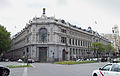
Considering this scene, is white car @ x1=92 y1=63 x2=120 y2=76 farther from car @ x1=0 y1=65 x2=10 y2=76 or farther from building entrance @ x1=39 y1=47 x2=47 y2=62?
building entrance @ x1=39 y1=47 x2=47 y2=62

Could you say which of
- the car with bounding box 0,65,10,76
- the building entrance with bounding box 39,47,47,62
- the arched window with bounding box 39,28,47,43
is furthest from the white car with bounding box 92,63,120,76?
the arched window with bounding box 39,28,47,43

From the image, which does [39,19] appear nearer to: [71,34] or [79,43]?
[71,34]

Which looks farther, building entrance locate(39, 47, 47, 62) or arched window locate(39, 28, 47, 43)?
arched window locate(39, 28, 47, 43)

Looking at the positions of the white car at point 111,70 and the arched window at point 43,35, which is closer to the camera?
the white car at point 111,70

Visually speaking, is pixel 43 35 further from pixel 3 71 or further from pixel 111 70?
pixel 111 70

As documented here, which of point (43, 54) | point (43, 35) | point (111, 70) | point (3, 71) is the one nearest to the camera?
point (111, 70)

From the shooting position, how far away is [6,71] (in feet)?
48.3

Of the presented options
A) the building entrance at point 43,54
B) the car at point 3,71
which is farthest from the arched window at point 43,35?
the car at point 3,71

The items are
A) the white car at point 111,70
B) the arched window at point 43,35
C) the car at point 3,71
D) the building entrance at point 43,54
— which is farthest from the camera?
the arched window at point 43,35

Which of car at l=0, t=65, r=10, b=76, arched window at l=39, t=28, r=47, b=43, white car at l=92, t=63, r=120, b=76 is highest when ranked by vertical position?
arched window at l=39, t=28, r=47, b=43

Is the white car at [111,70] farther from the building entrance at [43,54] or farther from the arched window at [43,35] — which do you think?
the arched window at [43,35]

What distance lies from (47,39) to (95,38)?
44.5 meters

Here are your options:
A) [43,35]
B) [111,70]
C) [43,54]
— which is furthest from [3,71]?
[43,35]

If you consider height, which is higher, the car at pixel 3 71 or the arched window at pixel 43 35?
the arched window at pixel 43 35
